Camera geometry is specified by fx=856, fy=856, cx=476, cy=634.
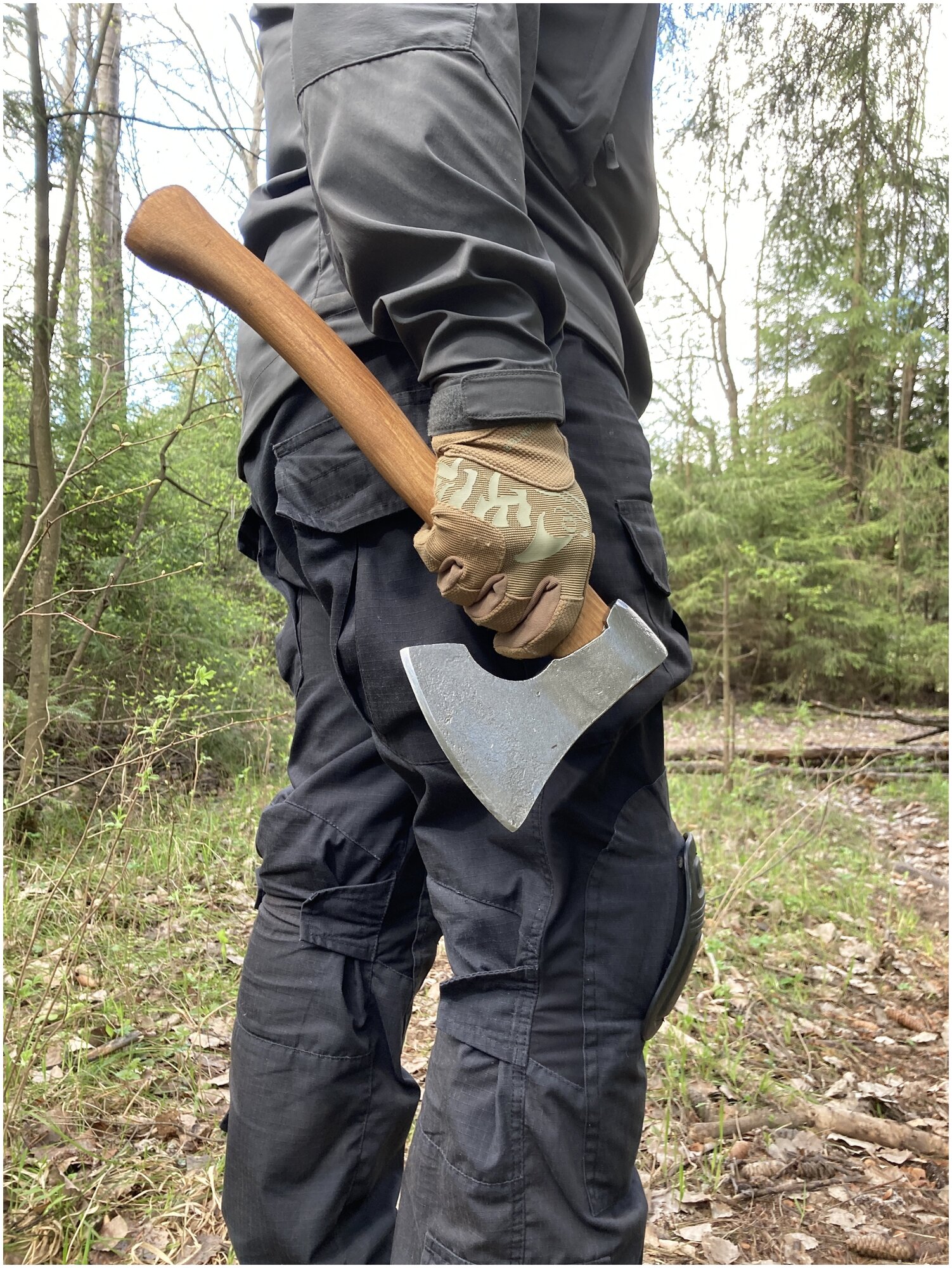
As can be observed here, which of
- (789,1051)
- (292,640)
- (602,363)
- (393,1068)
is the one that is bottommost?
(789,1051)

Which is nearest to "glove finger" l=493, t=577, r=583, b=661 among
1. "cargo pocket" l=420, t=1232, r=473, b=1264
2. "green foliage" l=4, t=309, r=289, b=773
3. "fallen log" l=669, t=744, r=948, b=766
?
"cargo pocket" l=420, t=1232, r=473, b=1264

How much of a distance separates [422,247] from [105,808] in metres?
2.78

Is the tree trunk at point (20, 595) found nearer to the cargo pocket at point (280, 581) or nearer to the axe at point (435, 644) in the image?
the cargo pocket at point (280, 581)

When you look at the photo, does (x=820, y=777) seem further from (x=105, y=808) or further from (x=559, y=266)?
(x=559, y=266)

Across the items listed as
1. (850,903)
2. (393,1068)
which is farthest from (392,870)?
(850,903)

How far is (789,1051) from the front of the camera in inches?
90.5

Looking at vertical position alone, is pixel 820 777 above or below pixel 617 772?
below

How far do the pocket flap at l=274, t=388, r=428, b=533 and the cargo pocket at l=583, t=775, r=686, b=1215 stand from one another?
0.48 meters

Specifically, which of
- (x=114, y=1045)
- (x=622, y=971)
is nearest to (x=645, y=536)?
(x=622, y=971)

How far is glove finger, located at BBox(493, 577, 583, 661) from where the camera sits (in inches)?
38.3

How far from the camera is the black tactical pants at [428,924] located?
96cm

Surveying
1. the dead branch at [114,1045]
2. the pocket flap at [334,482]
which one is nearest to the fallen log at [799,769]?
the dead branch at [114,1045]

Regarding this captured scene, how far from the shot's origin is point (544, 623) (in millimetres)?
977

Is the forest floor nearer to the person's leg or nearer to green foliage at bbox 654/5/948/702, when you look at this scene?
the person's leg
